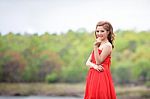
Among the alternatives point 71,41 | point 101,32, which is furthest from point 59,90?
point 101,32

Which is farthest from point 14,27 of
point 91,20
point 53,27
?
point 91,20

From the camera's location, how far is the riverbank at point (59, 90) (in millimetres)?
5578

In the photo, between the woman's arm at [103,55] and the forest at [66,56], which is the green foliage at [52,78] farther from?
the woman's arm at [103,55]

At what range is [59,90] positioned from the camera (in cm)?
559

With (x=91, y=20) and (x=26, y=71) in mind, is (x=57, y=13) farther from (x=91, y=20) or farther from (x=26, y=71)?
(x=26, y=71)

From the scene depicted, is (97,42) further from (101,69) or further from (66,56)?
(66,56)

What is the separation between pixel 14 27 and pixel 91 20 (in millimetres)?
1159

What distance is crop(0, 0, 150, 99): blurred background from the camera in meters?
5.57

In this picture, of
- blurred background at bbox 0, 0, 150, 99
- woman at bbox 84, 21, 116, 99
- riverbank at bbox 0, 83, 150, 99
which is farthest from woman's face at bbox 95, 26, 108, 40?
riverbank at bbox 0, 83, 150, 99

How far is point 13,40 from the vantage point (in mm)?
5645

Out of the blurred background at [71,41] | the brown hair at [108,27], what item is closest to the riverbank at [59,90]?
the blurred background at [71,41]

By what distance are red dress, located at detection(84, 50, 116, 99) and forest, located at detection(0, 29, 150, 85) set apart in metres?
3.06

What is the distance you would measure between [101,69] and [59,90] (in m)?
3.15

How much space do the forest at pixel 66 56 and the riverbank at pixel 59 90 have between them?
76mm
